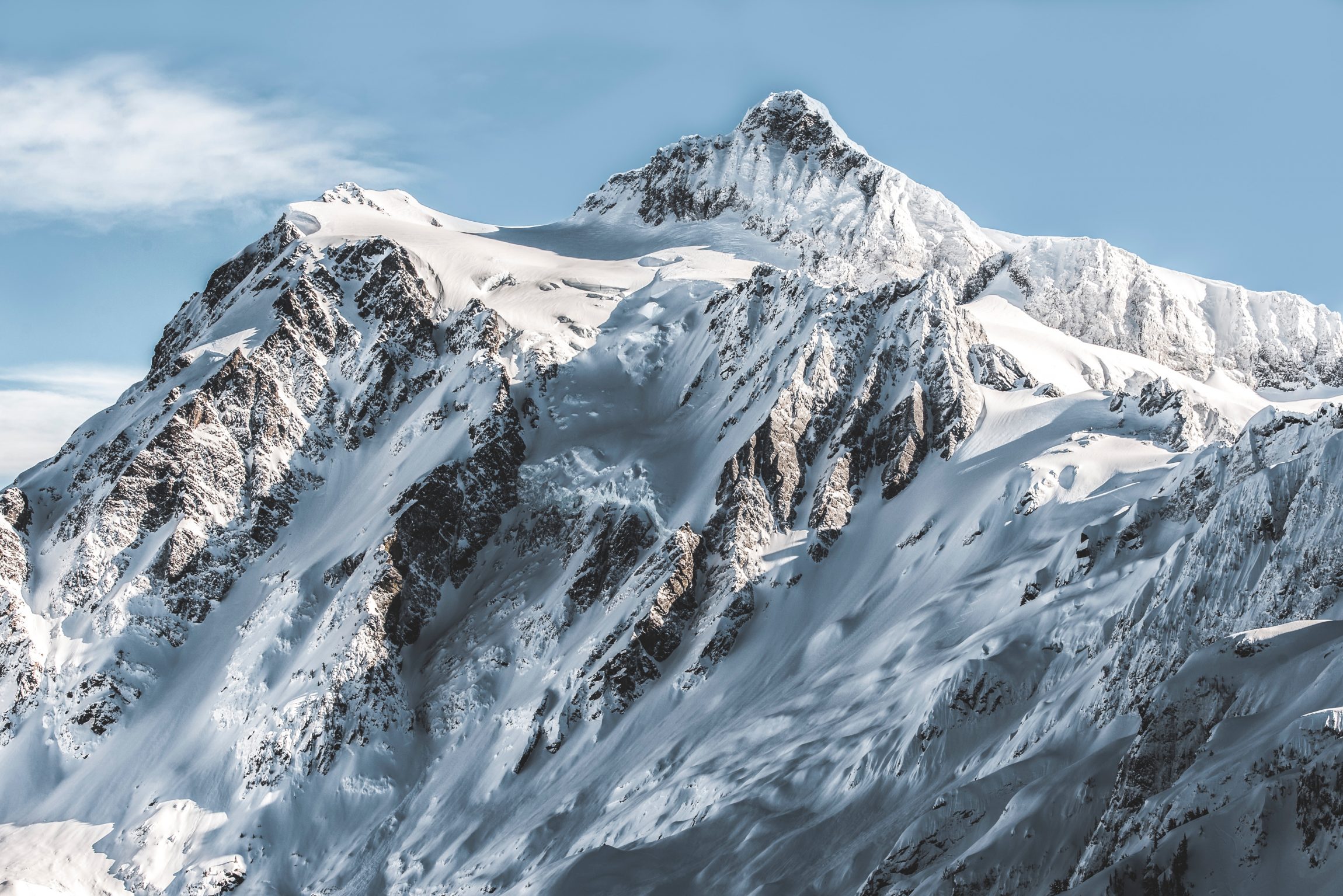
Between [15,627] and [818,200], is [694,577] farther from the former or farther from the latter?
[818,200]

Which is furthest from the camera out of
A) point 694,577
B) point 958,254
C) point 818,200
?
point 818,200

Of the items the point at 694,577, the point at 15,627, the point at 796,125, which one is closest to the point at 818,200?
the point at 796,125

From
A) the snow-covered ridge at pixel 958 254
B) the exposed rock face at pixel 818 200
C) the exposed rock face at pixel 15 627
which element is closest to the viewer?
the exposed rock face at pixel 15 627

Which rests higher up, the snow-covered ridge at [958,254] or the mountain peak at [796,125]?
the mountain peak at [796,125]

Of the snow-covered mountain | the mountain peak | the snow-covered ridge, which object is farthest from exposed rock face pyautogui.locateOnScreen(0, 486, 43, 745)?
the mountain peak

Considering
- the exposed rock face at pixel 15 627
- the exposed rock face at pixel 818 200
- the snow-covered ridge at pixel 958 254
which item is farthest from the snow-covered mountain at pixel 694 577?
the exposed rock face at pixel 818 200

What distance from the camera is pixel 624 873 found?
78312 mm

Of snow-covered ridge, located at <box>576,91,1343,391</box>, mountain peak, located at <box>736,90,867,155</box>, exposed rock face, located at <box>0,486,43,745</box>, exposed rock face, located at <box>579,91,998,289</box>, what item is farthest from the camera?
mountain peak, located at <box>736,90,867,155</box>

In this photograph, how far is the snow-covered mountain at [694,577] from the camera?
5384 centimetres

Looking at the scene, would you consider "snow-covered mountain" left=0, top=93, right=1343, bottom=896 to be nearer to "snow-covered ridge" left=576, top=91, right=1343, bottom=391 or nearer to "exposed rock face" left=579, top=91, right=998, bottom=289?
"snow-covered ridge" left=576, top=91, right=1343, bottom=391

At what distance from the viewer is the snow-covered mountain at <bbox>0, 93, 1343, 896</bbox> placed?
53.8m

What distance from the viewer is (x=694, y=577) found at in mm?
114125

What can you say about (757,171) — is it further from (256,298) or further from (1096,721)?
(1096,721)

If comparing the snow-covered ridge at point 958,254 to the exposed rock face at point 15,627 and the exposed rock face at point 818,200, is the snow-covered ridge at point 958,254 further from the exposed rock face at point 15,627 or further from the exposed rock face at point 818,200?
the exposed rock face at point 15,627
